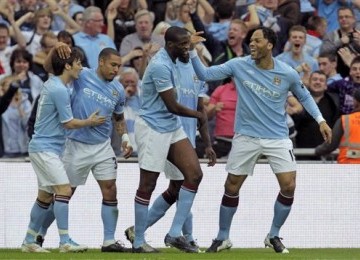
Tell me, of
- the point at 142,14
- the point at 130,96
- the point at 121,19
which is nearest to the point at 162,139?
the point at 130,96

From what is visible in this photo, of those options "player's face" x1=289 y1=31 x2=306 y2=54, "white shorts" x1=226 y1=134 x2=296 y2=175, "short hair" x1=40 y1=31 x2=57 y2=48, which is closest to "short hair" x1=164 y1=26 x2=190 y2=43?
"white shorts" x1=226 y1=134 x2=296 y2=175

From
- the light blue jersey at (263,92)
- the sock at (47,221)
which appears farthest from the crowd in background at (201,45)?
the light blue jersey at (263,92)

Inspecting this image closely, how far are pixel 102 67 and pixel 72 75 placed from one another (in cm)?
39

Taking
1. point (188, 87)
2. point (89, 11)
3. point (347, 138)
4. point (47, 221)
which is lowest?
point (47, 221)

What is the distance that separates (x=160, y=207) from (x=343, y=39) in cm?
689

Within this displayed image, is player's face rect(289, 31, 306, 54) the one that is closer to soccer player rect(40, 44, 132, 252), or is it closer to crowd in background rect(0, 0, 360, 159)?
crowd in background rect(0, 0, 360, 159)

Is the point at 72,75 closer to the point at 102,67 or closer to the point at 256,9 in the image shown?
the point at 102,67

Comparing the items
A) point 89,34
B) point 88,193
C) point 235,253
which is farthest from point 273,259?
point 89,34

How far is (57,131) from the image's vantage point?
16.5m

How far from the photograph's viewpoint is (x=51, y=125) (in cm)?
1644

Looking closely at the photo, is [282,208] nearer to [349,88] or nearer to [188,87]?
[188,87]

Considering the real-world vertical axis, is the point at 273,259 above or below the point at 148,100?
below

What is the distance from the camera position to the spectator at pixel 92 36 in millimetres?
22219

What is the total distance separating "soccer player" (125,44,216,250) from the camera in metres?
16.8
